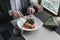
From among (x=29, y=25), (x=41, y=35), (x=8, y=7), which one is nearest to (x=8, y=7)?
(x=8, y=7)

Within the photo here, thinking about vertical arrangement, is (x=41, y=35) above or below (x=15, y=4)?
below

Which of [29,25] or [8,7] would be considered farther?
[8,7]

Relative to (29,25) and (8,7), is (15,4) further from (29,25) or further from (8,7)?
(29,25)

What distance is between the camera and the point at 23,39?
100 centimetres

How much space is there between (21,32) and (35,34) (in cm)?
13

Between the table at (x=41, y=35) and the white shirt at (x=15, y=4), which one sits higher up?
the white shirt at (x=15, y=4)

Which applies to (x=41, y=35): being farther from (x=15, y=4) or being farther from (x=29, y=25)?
(x=15, y=4)

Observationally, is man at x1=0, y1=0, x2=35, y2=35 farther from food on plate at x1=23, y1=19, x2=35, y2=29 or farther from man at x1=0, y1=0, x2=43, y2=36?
food on plate at x1=23, y1=19, x2=35, y2=29

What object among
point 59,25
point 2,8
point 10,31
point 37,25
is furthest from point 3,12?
point 59,25

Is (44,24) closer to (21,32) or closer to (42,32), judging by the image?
(42,32)

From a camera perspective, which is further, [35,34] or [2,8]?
[2,8]

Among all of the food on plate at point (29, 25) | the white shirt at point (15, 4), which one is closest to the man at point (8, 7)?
the white shirt at point (15, 4)

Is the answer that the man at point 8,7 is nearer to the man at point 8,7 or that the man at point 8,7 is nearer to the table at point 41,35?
the man at point 8,7

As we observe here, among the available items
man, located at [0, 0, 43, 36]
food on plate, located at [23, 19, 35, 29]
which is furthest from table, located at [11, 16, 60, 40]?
man, located at [0, 0, 43, 36]
